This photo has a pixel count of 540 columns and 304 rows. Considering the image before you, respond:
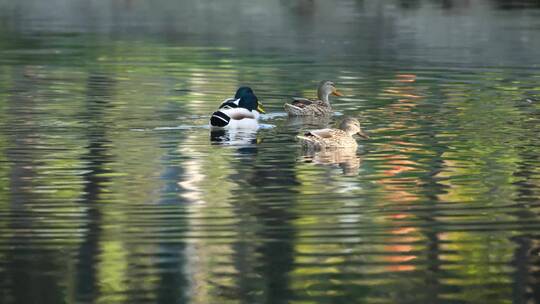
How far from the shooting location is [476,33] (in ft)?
→ 157

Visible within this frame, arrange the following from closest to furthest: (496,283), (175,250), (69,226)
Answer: (496,283) < (175,250) < (69,226)

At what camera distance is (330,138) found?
2250cm

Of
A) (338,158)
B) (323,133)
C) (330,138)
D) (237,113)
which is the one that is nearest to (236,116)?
(237,113)

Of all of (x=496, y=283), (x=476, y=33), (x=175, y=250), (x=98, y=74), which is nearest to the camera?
(x=496, y=283)

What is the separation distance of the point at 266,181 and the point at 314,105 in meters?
8.15

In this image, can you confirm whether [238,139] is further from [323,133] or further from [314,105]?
[314,105]

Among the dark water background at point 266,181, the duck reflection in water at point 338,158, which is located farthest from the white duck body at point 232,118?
the duck reflection in water at point 338,158

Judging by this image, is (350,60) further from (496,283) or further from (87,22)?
(496,283)

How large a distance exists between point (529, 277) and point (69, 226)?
468 cm

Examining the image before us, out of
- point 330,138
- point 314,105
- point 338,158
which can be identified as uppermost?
point 330,138

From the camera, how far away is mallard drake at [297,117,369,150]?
2238 cm

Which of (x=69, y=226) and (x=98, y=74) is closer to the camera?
(x=69, y=226)

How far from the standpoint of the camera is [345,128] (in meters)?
22.8

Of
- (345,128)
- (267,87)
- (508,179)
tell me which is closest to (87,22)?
(267,87)
